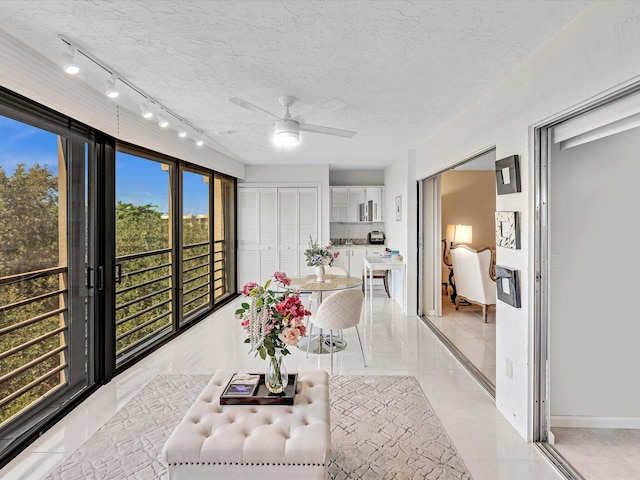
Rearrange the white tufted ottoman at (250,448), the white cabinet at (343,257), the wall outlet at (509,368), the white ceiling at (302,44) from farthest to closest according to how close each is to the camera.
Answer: the white cabinet at (343,257)
the wall outlet at (509,368)
the white ceiling at (302,44)
the white tufted ottoman at (250,448)

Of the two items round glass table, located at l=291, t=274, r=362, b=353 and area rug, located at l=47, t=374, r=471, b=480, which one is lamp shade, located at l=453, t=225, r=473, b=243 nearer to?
round glass table, located at l=291, t=274, r=362, b=353

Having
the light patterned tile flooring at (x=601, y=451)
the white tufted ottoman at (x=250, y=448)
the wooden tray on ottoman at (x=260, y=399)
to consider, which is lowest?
the light patterned tile flooring at (x=601, y=451)

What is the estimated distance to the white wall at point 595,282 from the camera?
2.34 meters

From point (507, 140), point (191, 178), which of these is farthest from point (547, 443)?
point (191, 178)

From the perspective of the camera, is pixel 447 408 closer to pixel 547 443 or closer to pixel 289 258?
pixel 547 443

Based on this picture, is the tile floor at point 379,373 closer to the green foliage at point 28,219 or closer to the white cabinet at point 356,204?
the green foliage at point 28,219

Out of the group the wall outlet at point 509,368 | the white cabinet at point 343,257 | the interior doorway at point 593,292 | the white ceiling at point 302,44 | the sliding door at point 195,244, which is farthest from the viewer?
the white cabinet at point 343,257

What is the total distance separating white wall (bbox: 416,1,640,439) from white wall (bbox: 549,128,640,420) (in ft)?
0.63

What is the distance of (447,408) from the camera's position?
2672 mm

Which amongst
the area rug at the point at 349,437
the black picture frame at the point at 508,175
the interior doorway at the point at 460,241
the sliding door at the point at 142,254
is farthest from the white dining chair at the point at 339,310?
the sliding door at the point at 142,254

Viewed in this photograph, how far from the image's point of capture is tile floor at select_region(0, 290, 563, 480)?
206 centimetres

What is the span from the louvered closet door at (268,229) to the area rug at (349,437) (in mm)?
3696

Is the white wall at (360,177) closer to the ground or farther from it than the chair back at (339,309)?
farther from it

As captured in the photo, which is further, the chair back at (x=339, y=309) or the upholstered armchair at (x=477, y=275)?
the upholstered armchair at (x=477, y=275)
